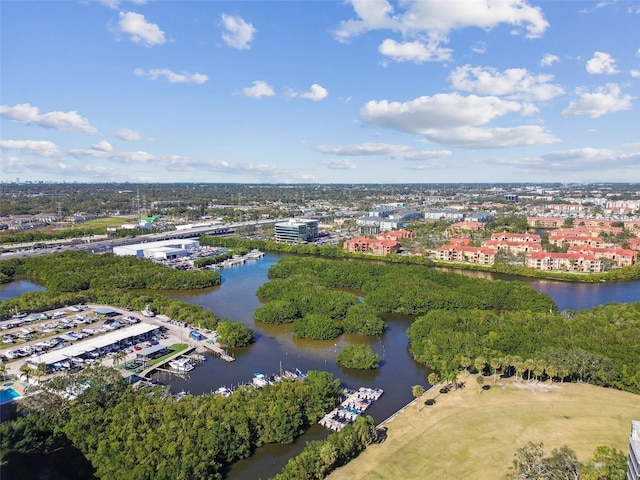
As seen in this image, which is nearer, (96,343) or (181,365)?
(181,365)

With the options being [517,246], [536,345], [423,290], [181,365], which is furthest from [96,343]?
[517,246]

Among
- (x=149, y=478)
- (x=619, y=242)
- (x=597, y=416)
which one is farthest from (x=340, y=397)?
(x=619, y=242)

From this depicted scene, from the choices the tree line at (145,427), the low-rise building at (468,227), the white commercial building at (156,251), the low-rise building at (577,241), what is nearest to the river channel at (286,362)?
the tree line at (145,427)

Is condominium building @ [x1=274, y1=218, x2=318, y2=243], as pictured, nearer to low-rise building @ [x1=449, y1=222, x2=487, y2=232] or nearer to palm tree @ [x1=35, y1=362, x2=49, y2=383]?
low-rise building @ [x1=449, y1=222, x2=487, y2=232]

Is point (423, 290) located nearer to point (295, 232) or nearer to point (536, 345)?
point (536, 345)

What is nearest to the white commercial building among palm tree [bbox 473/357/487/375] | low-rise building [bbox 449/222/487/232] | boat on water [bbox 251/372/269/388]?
boat on water [bbox 251/372/269/388]
